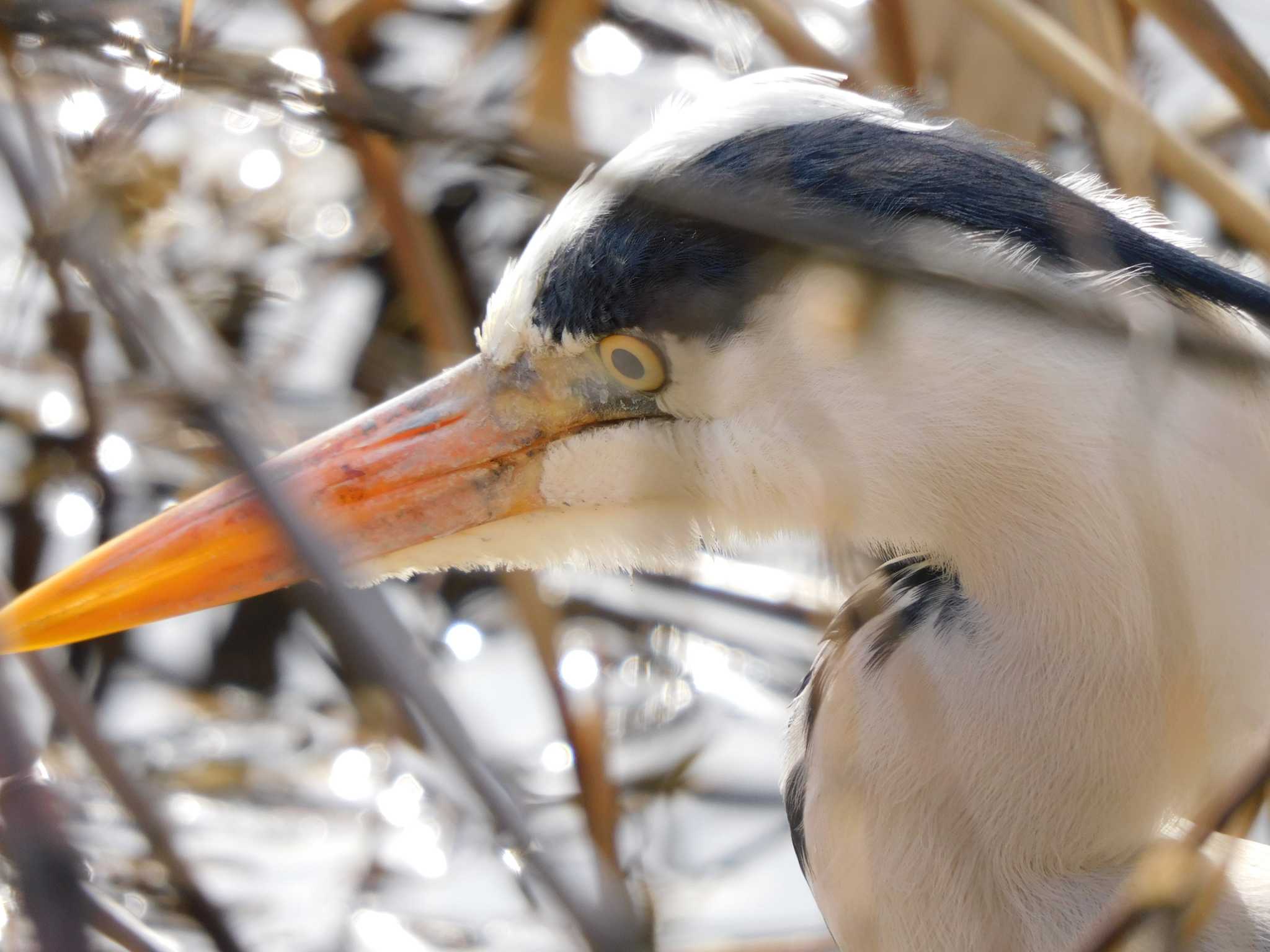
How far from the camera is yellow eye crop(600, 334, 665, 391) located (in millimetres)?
1020

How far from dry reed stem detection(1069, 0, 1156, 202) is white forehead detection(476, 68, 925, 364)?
67 centimetres

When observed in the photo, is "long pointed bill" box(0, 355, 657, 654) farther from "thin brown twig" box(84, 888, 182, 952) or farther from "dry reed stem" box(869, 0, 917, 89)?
"dry reed stem" box(869, 0, 917, 89)

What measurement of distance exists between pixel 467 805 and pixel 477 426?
92 cm

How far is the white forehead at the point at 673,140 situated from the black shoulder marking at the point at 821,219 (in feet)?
0.04

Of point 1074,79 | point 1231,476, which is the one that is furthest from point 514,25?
point 1231,476

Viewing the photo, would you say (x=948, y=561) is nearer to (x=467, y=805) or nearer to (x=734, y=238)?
(x=734, y=238)

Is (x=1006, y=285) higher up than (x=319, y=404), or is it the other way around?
(x=319, y=404)

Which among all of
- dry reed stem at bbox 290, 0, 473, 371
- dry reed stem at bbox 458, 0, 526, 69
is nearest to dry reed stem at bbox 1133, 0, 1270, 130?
dry reed stem at bbox 290, 0, 473, 371

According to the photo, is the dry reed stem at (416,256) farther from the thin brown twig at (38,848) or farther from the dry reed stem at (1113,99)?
the thin brown twig at (38,848)

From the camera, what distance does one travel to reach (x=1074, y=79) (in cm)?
158

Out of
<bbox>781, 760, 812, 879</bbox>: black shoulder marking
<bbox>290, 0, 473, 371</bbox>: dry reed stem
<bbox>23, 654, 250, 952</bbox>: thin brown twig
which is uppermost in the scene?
<bbox>290, 0, 473, 371</bbox>: dry reed stem

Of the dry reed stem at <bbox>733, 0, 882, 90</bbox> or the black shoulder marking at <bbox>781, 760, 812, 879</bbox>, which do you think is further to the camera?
the dry reed stem at <bbox>733, 0, 882, 90</bbox>

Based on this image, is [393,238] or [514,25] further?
[514,25]

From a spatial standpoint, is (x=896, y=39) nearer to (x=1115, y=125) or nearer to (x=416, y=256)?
(x=1115, y=125)
